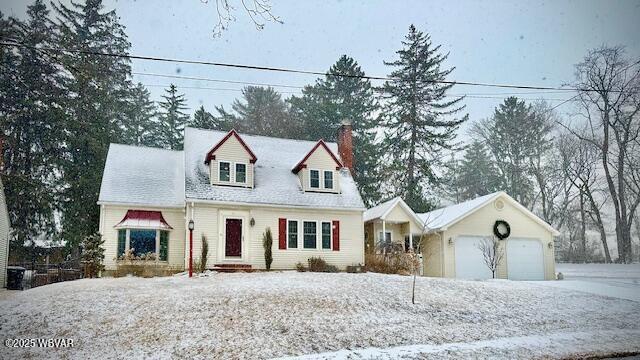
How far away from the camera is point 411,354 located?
31.7ft

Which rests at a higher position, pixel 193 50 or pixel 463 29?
pixel 463 29

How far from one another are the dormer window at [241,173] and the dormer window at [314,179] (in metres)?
3.10

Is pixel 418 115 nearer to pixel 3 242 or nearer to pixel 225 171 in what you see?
pixel 225 171

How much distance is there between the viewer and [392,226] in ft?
83.6

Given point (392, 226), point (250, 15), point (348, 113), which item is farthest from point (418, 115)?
point (250, 15)

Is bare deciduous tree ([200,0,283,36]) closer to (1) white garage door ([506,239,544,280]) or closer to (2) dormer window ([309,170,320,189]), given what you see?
(2) dormer window ([309,170,320,189])

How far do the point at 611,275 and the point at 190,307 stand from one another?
20.0 metres

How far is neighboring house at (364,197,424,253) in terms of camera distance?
→ 24031 millimetres

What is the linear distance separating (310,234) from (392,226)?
17.7 ft

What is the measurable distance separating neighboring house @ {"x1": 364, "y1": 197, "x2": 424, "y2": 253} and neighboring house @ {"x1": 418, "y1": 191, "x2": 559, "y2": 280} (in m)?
0.86

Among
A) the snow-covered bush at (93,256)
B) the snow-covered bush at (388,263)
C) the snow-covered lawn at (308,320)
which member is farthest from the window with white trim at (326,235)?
the snow-covered bush at (93,256)

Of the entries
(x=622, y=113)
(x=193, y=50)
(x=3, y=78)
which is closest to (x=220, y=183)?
(x=193, y=50)

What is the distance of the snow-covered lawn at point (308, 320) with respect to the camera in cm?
988

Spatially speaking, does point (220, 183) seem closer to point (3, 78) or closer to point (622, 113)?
point (3, 78)
